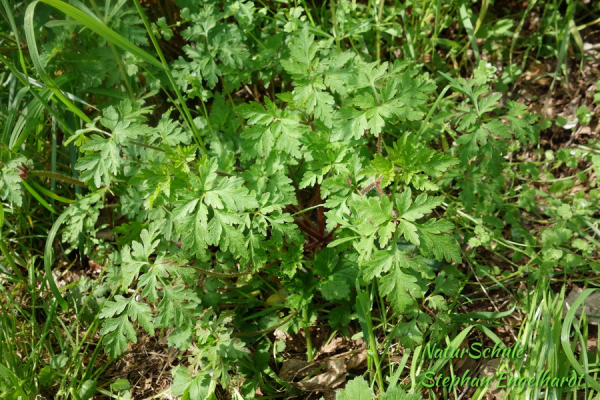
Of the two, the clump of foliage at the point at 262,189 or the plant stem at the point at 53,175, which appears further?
the plant stem at the point at 53,175

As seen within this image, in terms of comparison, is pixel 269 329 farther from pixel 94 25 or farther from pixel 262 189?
pixel 94 25

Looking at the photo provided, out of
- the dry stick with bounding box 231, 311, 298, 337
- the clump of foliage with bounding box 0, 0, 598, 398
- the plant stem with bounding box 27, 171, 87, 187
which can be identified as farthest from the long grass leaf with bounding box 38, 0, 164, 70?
the dry stick with bounding box 231, 311, 298, 337

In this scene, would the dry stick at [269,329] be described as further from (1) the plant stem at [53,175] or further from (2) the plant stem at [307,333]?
(1) the plant stem at [53,175]

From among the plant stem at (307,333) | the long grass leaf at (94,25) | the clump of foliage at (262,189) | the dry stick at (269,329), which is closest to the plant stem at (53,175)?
the clump of foliage at (262,189)

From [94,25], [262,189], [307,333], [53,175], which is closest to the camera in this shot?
[94,25]

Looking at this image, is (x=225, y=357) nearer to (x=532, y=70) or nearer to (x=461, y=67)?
(x=461, y=67)

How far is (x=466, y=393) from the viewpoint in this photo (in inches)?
99.9

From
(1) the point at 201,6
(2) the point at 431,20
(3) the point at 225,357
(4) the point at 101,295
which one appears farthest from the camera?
(2) the point at 431,20

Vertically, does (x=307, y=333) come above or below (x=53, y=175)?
below

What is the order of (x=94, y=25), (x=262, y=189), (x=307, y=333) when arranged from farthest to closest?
(x=307, y=333) < (x=262, y=189) < (x=94, y=25)

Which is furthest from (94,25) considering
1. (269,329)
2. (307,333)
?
(307,333)

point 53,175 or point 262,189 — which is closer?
point 262,189

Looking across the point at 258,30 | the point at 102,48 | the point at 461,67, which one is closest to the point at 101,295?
the point at 102,48

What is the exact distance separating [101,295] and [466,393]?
210cm
